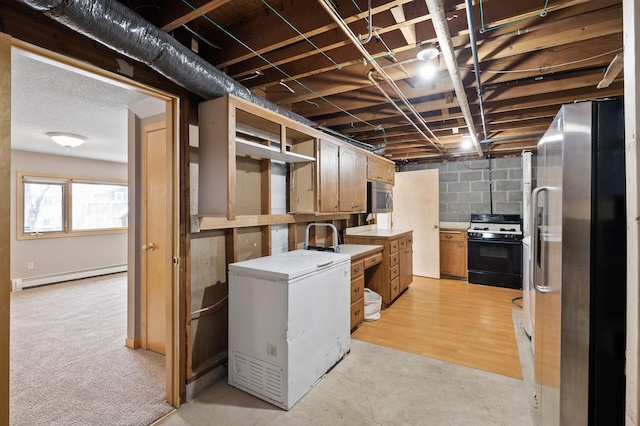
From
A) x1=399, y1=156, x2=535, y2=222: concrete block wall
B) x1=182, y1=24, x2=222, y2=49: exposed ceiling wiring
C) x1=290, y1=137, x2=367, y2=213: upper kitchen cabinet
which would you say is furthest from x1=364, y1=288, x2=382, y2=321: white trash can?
x1=399, y1=156, x2=535, y2=222: concrete block wall

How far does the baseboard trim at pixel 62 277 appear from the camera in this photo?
5.01 meters

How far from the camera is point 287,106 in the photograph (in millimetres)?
3398

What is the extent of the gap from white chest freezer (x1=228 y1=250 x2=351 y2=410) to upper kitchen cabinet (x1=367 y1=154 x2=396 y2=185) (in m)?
2.17

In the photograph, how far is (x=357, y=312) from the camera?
333 cm

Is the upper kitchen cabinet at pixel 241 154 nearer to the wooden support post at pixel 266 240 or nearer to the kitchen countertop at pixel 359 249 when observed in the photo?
the wooden support post at pixel 266 240

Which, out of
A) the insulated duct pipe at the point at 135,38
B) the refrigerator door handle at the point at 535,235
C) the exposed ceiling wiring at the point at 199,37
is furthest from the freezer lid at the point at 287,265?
the exposed ceiling wiring at the point at 199,37

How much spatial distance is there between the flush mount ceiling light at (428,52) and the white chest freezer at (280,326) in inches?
63.5

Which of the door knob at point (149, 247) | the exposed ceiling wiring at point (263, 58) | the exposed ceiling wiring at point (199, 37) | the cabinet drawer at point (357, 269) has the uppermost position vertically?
the exposed ceiling wiring at point (199, 37)

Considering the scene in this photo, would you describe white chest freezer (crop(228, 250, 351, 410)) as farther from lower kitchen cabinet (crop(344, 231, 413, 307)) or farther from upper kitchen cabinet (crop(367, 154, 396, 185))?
upper kitchen cabinet (crop(367, 154, 396, 185))

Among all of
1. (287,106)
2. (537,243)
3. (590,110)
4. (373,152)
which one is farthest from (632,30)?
(373,152)

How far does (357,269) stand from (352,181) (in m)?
1.12

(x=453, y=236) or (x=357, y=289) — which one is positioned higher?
(x=453, y=236)

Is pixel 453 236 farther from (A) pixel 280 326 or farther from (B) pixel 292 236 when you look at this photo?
(A) pixel 280 326

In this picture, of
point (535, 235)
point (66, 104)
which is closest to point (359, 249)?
point (535, 235)
